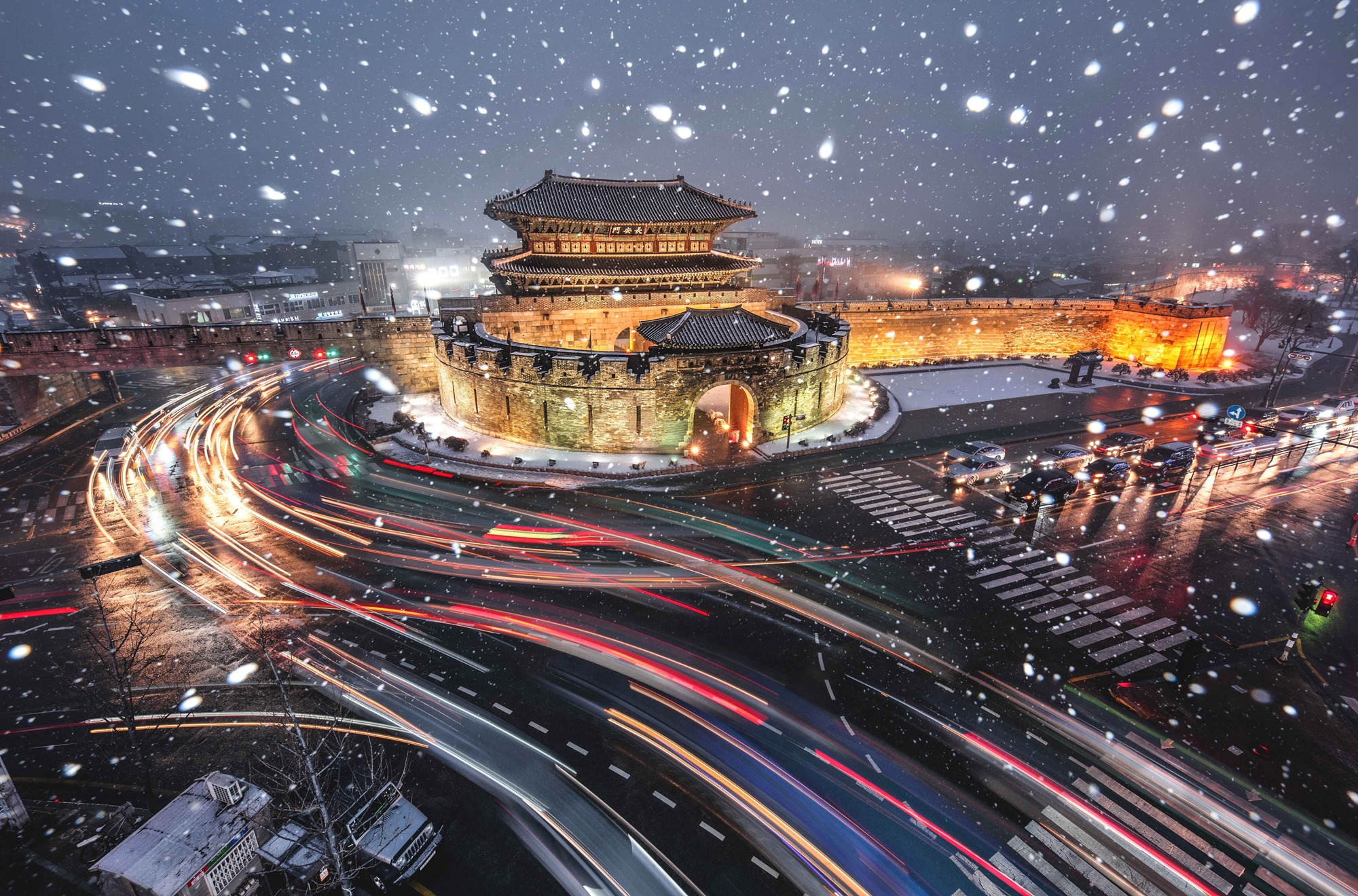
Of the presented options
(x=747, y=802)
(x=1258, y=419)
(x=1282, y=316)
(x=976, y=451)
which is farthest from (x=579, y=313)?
(x=1282, y=316)

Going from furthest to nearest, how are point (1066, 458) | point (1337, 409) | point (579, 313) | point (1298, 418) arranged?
point (579, 313) < point (1337, 409) < point (1298, 418) < point (1066, 458)

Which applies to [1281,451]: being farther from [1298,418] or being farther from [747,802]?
[747,802]

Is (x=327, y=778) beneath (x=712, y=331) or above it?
beneath

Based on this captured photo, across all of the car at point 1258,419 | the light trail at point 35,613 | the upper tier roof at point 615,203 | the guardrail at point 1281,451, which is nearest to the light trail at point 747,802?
the light trail at point 35,613

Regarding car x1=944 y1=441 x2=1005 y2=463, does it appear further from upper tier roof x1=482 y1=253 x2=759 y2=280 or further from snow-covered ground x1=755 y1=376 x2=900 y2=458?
upper tier roof x1=482 y1=253 x2=759 y2=280

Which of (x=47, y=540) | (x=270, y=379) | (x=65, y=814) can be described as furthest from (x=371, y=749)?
(x=270, y=379)

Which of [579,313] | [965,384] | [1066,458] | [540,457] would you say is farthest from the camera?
[965,384]
